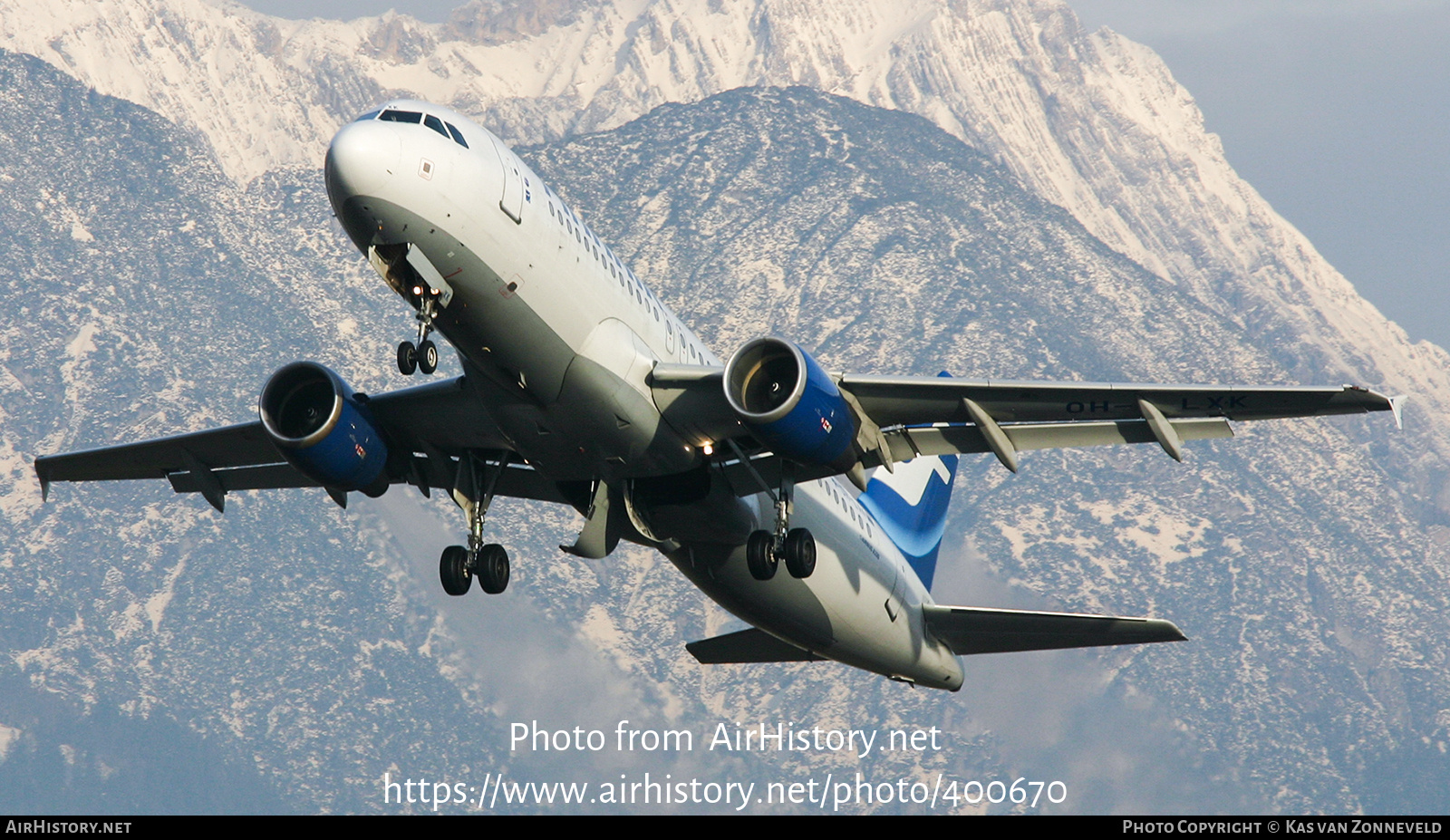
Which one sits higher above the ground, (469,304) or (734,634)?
(469,304)

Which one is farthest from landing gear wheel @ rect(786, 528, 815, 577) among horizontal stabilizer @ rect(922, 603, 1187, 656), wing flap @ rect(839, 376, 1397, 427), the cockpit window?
the cockpit window

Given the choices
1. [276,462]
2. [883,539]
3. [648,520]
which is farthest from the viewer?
[883,539]

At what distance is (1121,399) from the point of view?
31.4 m

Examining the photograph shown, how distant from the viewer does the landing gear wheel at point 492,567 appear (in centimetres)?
3297

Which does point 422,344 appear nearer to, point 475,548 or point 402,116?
point 402,116

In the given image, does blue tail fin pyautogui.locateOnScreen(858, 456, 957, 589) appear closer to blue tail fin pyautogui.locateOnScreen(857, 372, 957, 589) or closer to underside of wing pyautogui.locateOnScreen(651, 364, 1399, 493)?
blue tail fin pyautogui.locateOnScreen(857, 372, 957, 589)

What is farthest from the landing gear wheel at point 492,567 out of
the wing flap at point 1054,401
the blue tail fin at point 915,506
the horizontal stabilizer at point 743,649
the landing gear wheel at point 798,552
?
the blue tail fin at point 915,506

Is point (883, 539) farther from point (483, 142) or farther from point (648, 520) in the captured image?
point (483, 142)

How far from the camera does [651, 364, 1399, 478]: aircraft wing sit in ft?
98.6

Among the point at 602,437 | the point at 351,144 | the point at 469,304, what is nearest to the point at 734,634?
the point at 602,437

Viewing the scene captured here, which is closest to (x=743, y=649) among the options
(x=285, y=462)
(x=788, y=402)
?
(x=285, y=462)
